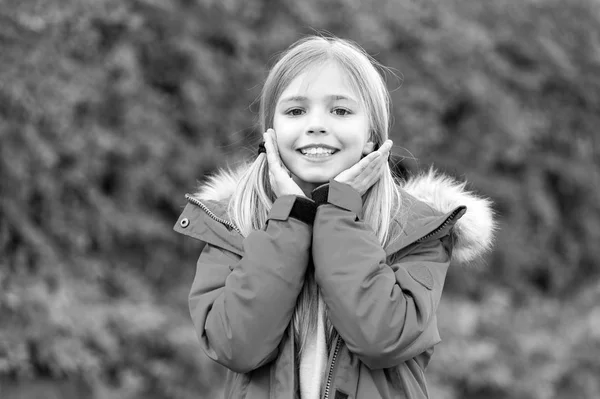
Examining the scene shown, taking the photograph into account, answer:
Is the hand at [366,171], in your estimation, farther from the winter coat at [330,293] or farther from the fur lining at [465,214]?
the fur lining at [465,214]

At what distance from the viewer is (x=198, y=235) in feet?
9.12

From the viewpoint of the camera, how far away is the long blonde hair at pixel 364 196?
273 centimetres

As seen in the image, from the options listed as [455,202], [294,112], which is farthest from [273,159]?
[455,202]

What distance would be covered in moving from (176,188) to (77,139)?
35.2 inches

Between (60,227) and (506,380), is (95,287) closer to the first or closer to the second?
(60,227)

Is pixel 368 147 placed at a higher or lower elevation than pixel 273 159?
higher

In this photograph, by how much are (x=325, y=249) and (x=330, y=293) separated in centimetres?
13

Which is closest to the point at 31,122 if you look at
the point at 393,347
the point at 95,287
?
the point at 95,287

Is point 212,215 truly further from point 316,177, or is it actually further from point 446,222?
point 446,222

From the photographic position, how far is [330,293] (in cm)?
249

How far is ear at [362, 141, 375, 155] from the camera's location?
286 cm

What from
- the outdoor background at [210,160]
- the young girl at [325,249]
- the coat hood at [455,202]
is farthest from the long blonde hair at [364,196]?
the outdoor background at [210,160]

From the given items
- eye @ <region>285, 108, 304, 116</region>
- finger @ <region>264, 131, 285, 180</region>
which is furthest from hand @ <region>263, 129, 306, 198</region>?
eye @ <region>285, 108, 304, 116</region>

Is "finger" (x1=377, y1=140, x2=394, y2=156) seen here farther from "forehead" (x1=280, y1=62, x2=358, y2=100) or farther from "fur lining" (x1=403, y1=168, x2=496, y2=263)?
"fur lining" (x1=403, y1=168, x2=496, y2=263)
